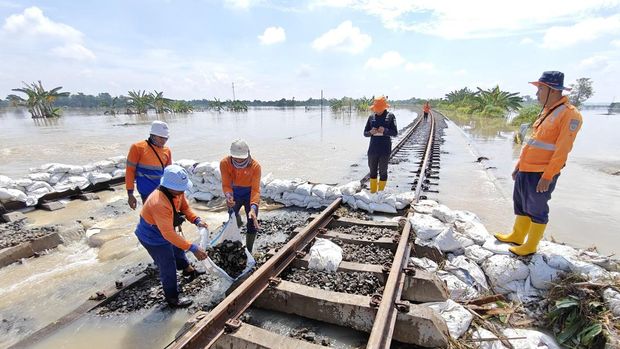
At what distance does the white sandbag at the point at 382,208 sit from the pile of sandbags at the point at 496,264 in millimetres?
1047

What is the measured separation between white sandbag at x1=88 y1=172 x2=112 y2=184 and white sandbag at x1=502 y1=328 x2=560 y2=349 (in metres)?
7.13

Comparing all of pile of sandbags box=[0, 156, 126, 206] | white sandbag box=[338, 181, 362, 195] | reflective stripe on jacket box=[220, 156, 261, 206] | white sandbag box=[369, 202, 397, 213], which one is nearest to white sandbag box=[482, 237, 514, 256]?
white sandbag box=[369, 202, 397, 213]

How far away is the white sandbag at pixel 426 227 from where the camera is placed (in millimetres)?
3262

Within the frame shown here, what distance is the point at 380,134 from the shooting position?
15.8ft

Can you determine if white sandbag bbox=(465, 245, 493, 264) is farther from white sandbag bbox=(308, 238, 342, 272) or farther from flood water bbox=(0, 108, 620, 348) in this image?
flood water bbox=(0, 108, 620, 348)

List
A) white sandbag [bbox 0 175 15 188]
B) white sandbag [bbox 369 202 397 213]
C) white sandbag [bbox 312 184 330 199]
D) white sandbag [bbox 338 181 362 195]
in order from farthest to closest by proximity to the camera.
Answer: white sandbag [bbox 0 175 15 188] → white sandbag [bbox 312 184 330 199] → white sandbag [bbox 338 181 362 195] → white sandbag [bbox 369 202 397 213]

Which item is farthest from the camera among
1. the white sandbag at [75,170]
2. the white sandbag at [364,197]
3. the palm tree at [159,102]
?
the palm tree at [159,102]

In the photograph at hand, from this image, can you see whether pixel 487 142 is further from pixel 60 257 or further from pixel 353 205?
pixel 60 257

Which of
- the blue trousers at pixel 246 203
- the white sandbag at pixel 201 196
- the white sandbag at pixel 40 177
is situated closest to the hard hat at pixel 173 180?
the blue trousers at pixel 246 203

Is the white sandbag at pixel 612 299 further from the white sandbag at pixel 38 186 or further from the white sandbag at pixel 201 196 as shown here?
the white sandbag at pixel 38 186

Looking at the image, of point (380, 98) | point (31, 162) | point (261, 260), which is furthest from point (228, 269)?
point (31, 162)

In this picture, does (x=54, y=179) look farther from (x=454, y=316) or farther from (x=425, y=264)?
(x=454, y=316)

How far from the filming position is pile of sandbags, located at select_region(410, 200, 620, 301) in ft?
8.61

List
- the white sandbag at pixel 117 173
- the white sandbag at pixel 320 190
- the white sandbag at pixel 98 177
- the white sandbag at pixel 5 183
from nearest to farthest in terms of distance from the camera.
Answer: the white sandbag at pixel 320 190 < the white sandbag at pixel 5 183 < the white sandbag at pixel 98 177 < the white sandbag at pixel 117 173
